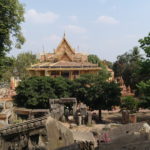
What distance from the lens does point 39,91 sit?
29406mm

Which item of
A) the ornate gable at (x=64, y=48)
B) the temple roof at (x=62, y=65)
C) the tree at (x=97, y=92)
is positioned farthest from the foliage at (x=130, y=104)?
the ornate gable at (x=64, y=48)

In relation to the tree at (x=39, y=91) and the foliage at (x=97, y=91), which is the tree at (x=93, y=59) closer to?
the tree at (x=39, y=91)

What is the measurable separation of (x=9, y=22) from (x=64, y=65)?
20.7 meters

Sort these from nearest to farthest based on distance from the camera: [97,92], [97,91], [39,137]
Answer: [39,137] → [97,92] → [97,91]

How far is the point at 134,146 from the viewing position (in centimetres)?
527

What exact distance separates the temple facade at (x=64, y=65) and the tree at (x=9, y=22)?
18.6 m

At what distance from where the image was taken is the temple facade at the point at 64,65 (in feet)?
132

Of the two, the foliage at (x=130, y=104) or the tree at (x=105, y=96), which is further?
the foliage at (x=130, y=104)

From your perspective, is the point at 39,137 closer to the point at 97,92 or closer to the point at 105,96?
the point at 105,96

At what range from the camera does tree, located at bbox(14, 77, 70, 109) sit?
93.3ft

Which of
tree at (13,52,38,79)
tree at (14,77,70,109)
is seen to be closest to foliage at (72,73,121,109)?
tree at (14,77,70,109)

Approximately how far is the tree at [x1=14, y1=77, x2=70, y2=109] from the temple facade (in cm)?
979

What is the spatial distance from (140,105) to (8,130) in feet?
57.5

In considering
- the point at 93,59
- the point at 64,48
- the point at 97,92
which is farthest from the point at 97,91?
the point at 93,59
